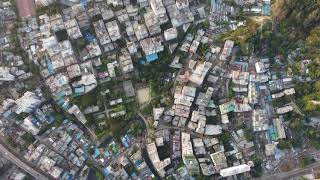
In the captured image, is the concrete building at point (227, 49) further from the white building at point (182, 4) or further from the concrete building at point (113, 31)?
the concrete building at point (113, 31)

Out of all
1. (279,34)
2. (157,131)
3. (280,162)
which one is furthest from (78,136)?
(279,34)

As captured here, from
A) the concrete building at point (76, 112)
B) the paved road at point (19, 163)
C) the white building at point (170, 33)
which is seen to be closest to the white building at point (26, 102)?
the concrete building at point (76, 112)

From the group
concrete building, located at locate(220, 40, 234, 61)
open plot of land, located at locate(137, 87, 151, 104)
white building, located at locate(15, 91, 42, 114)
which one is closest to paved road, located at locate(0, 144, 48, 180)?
white building, located at locate(15, 91, 42, 114)

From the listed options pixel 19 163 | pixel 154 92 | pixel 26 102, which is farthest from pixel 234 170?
pixel 26 102

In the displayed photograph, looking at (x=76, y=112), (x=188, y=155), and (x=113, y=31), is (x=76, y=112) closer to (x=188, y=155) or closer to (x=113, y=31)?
(x=113, y=31)

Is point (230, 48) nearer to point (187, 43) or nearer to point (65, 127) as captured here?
point (187, 43)
